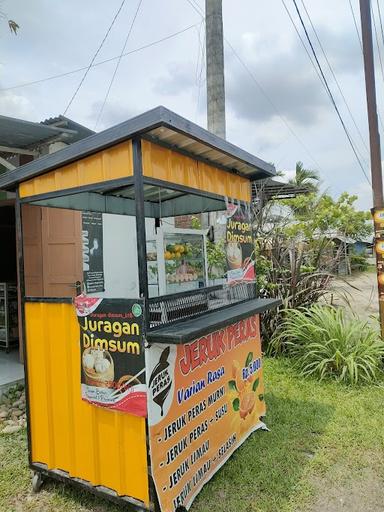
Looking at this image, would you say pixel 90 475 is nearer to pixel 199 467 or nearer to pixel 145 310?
pixel 199 467

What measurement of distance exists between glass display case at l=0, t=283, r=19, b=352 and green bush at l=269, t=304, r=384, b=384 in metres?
3.75

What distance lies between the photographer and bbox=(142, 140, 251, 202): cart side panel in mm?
2162

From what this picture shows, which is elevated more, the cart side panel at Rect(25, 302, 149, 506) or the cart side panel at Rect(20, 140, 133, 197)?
the cart side panel at Rect(20, 140, 133, 197)

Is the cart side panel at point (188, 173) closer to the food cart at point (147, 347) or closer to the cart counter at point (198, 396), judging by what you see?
the food cart at point (147, 347)

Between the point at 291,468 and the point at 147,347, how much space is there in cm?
158

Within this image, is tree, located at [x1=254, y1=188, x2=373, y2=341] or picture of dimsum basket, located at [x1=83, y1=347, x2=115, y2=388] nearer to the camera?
picture of dimsum basket, located at [x1=83, y1=347, x2=115, y2=388]

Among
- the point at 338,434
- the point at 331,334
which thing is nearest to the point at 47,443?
the point at 338,434

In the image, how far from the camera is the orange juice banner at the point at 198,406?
2.12 m

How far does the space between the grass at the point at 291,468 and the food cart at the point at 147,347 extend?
0.13 m

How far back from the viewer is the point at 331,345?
182 inches

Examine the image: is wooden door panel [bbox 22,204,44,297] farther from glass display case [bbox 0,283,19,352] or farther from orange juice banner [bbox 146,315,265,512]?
orange juice banner [bbox 146,315,265,512]

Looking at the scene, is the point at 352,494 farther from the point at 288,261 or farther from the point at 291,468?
the point at 288,261

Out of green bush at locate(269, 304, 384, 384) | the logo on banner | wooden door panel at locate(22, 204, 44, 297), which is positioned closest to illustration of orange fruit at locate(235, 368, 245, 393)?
the logo on banner

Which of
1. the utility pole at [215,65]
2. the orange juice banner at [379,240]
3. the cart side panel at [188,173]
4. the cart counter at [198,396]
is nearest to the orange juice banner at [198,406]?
the cart counter at [198,396]
